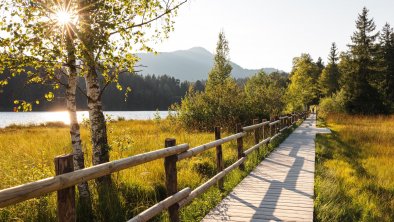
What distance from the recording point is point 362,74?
49875mm

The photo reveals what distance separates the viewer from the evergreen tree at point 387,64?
55834 mm

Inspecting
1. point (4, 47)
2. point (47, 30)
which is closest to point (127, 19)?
point (47, 30)

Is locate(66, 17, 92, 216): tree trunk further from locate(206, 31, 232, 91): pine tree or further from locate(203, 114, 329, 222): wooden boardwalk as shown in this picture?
locate(206, 31, 232, 91): pine tree

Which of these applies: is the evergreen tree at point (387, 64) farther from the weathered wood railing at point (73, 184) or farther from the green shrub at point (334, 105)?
the weathered wood railing at point (73, 184)

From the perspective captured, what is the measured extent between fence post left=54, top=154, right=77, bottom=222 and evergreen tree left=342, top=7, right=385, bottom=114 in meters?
49.6

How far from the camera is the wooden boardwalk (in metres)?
5.74

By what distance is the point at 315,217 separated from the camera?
19.5 feet

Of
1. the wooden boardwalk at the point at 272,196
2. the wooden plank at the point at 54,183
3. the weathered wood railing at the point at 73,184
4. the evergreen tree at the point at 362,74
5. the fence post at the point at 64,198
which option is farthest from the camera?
the evergreen tree at the point at 362,74

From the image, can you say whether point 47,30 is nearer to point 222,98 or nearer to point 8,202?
point 8,202

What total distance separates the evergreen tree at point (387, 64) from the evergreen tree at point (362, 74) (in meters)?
2.55

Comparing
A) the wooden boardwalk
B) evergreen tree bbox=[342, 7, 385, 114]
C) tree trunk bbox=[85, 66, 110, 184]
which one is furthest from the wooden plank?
evergreen tree bbox=[342, 7, 385, 114]

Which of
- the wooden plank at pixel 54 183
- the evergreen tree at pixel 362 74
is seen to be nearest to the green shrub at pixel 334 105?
the evergreen tree at pixel 362 74

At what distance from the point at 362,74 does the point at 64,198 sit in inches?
2113

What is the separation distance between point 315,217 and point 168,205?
2.79 m
